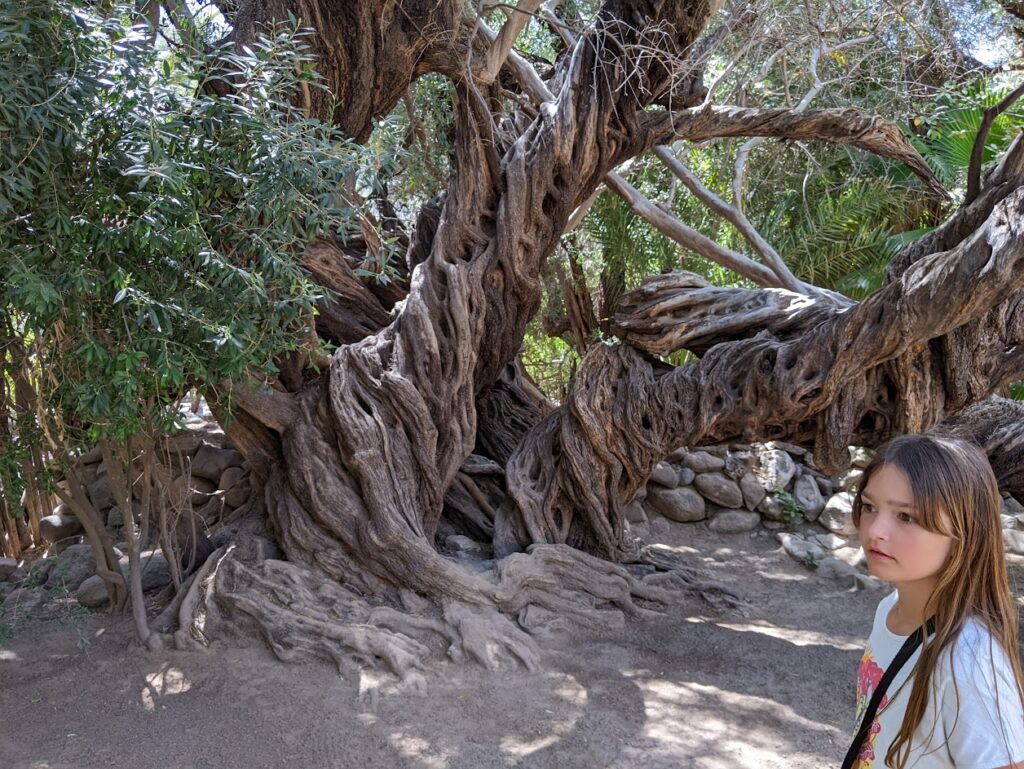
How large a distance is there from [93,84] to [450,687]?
3.08 meters

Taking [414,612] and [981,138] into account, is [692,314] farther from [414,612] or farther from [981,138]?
[414,612]

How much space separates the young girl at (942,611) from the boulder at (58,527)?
650 centimetres

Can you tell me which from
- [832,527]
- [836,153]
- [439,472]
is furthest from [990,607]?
[836,153]

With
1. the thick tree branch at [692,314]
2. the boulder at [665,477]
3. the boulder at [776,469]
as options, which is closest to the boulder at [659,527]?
the boulder at [665,477]

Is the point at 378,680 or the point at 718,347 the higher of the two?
the point at 718,347

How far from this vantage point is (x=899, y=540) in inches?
55.9

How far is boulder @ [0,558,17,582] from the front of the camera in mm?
5695

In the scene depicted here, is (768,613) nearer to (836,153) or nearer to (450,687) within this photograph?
(450,687)

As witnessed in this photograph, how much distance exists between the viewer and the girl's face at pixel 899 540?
141 cm

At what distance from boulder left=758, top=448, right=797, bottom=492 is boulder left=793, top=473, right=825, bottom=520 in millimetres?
101

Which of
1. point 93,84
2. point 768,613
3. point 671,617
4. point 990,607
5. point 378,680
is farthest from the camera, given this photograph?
point 768,613

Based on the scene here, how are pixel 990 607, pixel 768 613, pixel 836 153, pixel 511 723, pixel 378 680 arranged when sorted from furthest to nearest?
pixel 836 153 < pixel 768 613 < pixel 378 680 < pixel 511 723 < pixel 990 607

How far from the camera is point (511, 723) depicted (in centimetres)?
389

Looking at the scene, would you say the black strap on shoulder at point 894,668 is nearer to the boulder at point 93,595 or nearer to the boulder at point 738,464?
the boulder at point 93,595
